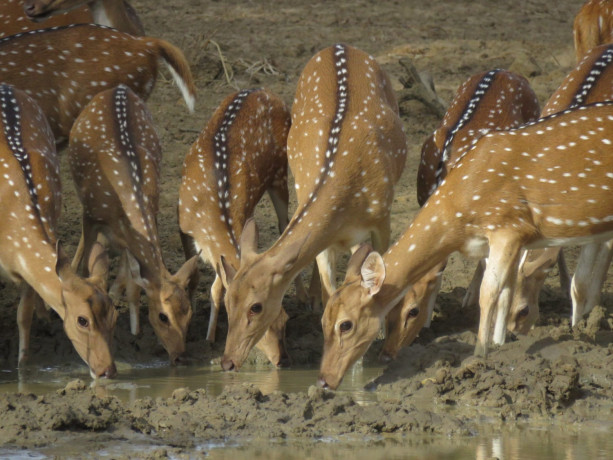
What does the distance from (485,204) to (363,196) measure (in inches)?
49.2

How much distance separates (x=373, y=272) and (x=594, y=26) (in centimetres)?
550

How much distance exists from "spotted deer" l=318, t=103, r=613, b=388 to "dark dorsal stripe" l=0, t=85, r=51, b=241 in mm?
2208

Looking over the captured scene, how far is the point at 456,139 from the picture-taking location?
→ 1041 centimetres

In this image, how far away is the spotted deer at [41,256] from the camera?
8.71 m

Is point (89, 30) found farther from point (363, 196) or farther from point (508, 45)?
point (508, 45)

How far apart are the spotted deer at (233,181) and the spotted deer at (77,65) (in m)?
0.80

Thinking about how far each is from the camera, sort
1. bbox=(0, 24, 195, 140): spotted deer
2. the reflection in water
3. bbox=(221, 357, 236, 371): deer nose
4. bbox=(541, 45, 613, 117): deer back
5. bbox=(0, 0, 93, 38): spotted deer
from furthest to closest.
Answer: bbox=(0, 0, 93, 38): spotted deer < bbox=(0, 24, 195, 140): spotted deer < bbox=(541, 45, 613, 117): deer back < bbox=(221, 357, 236, 371): deer nose < the reflection in water

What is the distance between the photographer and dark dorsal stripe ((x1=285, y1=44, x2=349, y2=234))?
923cm

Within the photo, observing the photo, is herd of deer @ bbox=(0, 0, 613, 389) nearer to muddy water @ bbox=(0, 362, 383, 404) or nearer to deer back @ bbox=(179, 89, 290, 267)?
deer back @ bbox=(179, 89, 290, 267)

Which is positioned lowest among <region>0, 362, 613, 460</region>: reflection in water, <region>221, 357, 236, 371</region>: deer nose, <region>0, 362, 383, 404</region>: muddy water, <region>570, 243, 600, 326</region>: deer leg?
<region>0, 362, 613, 460</region>: reflection in water

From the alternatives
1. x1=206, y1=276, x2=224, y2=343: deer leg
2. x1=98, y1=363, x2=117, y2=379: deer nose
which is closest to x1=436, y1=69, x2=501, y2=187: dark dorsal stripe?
x1=206, y1=276, x2=224, y2=343: deer leg

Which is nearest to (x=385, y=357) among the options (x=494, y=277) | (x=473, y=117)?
(x=494, y=277)

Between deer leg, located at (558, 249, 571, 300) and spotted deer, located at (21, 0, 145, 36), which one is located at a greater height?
spotted deer, located at (21, 0, 145, 36)

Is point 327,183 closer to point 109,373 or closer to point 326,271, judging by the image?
point 326,271
